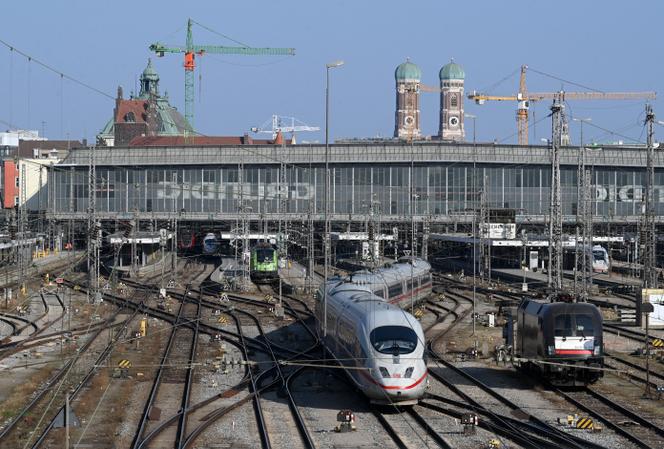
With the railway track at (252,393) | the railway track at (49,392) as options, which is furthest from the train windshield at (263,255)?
the railway track at (49,392)

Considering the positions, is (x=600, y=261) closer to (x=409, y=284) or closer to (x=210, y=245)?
(x=409, y=284)

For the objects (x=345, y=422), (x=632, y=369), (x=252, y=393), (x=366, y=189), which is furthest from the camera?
(x=366, y=189)

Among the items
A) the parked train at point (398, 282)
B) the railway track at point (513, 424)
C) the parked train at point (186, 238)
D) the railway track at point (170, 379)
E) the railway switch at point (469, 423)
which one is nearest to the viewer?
the railway track at point (513, 424)

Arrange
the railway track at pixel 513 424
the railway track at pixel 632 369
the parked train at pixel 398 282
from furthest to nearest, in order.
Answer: the parked train at pixel 398 282, the railway track at pixel 632 369, the railway track at pixel 513 424

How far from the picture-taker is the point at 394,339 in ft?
86.9

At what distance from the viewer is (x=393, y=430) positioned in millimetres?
23469

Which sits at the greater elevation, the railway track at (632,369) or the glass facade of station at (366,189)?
the glass facade of station at (366,189)

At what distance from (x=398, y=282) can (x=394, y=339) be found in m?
21.9

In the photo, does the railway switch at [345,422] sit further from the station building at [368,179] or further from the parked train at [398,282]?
the station building at [368,179]

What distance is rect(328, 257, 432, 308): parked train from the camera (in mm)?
41944

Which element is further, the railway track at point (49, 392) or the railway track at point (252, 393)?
the railway track at point (49, 392)

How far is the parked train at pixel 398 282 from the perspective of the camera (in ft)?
138

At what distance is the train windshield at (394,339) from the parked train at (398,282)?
33.1 ft

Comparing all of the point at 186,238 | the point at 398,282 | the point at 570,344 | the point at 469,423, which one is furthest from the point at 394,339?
the point at 186,238
